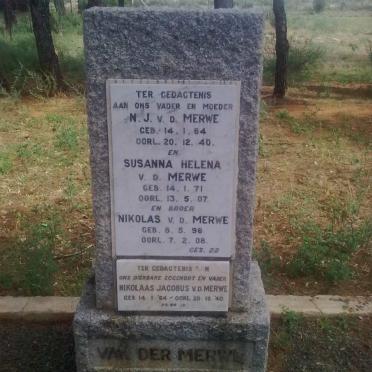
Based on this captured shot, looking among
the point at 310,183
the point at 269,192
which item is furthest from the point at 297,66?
the point at 269,192

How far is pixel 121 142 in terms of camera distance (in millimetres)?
2066

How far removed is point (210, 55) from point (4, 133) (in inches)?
193

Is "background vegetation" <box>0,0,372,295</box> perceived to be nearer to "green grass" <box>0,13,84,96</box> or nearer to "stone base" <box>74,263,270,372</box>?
"green grass" <box>0,13,84,96</box>

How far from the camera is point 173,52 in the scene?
77.0 inches

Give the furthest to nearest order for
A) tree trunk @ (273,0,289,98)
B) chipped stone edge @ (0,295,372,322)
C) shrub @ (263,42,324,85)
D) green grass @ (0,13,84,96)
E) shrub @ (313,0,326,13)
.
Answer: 1. shrub @ (313,0,326,13)
2. shrub @ (263,42,324,85)
3. green grass @ (0,13,84,96)
4. tree trunk @ (273,0,289,98)
5. chipped stone edge @ (0,295,372,322)

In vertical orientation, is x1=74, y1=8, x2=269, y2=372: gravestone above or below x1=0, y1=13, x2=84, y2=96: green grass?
above

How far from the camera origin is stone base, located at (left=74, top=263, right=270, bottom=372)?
90.8 inches

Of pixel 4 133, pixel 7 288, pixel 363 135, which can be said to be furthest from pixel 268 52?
pixel 7 288

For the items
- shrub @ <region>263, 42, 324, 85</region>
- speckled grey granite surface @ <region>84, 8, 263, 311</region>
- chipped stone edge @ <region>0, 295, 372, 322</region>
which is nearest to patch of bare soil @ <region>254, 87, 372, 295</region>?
chipped stone edge @ <region>0, 295, 372, 322</region>

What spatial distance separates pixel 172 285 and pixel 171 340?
0.85 feet

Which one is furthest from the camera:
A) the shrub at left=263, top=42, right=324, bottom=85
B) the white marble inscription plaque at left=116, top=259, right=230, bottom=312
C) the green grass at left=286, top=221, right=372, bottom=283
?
the shrub at left=263, top=42, right=324, bottom=85

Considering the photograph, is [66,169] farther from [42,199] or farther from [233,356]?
[233,356]

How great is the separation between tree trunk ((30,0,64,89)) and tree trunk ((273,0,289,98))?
3449 millimetres

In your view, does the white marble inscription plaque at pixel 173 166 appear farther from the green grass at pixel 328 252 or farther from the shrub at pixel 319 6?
the shrub at pixel 319 6
